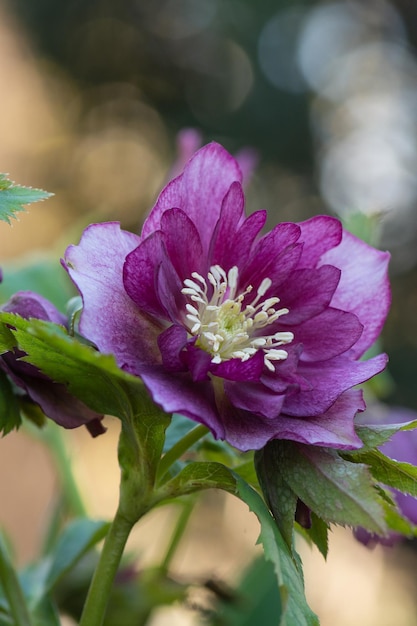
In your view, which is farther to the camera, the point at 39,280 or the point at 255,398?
the point at 39,280

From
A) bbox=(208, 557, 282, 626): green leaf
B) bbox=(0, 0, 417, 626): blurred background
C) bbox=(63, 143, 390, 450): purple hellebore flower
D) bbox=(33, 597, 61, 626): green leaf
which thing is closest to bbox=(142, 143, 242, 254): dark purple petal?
bbox=(63, 143, 390, 450): purple hellebore flower

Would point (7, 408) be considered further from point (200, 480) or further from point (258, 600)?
point (258, 600)

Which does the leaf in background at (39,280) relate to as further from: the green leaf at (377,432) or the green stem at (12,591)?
the green leaf at (377,432)

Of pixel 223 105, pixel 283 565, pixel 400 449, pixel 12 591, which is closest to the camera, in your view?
pixel 283 565

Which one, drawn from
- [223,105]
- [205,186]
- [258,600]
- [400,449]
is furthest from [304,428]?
[223,105]

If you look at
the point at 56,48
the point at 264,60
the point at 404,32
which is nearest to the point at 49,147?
the point at 56,48

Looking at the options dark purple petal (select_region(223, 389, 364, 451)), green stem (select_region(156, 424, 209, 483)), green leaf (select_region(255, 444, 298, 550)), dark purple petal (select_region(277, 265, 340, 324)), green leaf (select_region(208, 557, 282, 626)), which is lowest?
green leaf (select_region(208, 557, 282, 626))

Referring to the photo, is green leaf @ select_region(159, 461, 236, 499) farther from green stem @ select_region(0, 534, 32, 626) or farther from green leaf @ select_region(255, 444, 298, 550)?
green stem @ select_region(0, 534, 32, 626)
